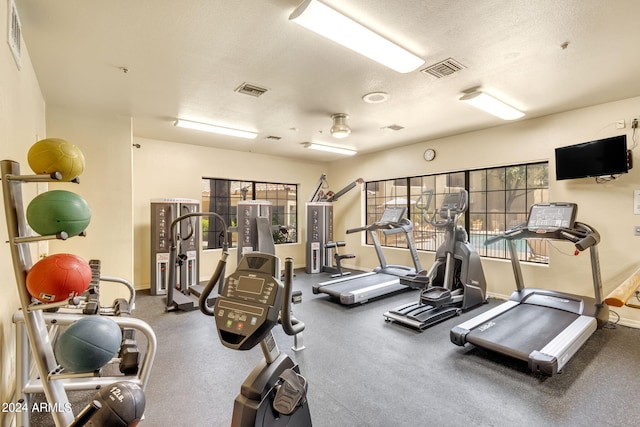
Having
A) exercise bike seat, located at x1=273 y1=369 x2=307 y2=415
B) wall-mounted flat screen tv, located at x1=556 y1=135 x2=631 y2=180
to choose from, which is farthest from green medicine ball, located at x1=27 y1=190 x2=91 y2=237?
wall-mounted flat screen tv, located at x1=556 y1=135 x2=631 y2=180

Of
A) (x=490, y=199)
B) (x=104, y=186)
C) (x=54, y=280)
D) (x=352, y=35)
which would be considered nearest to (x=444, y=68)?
(x=352, y=35)

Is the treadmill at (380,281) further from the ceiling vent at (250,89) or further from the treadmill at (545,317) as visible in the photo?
the ceiling vent at (250,89)

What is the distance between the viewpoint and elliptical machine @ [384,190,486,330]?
4.04m

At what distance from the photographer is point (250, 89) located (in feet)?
11.3

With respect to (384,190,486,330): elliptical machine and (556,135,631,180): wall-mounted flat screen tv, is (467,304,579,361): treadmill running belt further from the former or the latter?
(556,135,631,180): wall-mounted flat screen tv

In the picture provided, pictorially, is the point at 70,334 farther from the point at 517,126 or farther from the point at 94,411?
the point at 517,126

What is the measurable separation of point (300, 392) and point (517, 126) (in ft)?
16.7

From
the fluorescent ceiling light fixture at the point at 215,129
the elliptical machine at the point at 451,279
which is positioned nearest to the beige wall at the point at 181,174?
the fluorescent ceiling light fixture at the point at 215,129

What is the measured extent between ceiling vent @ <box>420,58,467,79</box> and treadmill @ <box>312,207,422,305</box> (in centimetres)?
278

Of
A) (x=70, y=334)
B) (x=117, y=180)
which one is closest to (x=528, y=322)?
(x=70, y=334)

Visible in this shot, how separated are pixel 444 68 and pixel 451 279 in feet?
9.29

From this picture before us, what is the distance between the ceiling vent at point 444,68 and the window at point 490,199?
2180 mm

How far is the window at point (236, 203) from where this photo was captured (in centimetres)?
654

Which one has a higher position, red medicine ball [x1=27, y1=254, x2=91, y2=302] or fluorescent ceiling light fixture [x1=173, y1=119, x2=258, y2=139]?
fluorescent ceiling light fixture [x1=173, y1=119, x2=258, y2=139]
